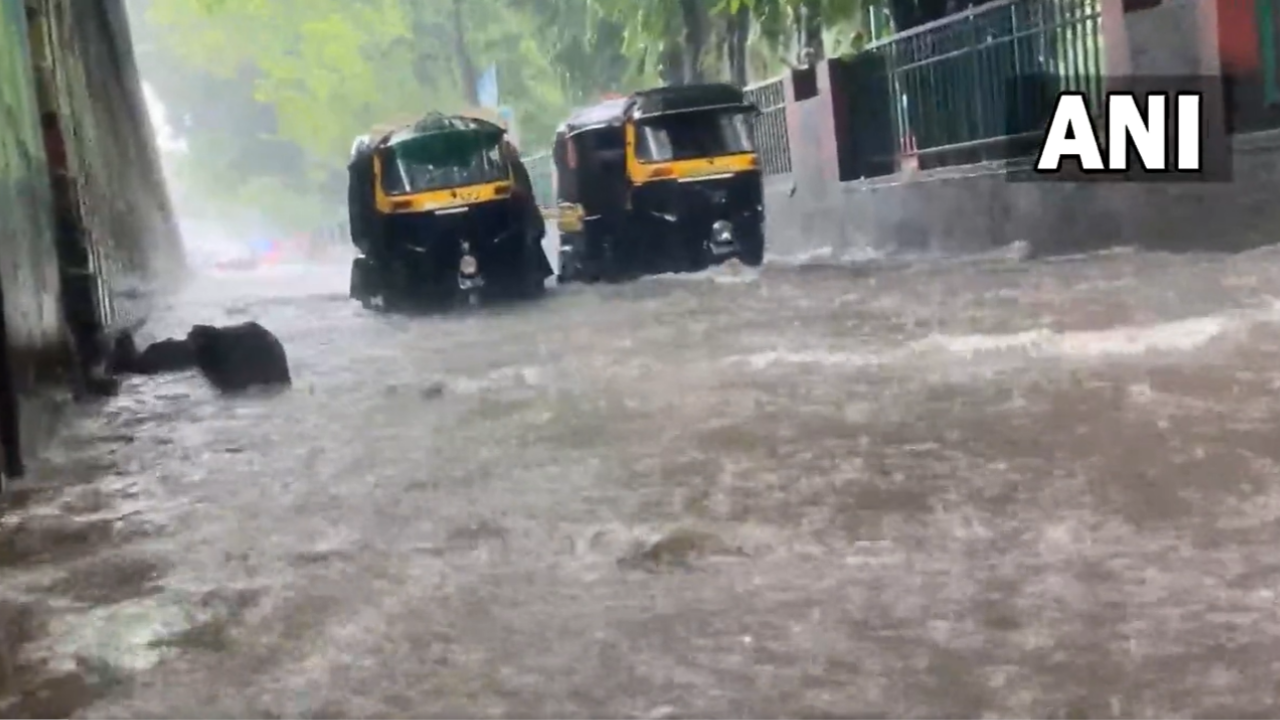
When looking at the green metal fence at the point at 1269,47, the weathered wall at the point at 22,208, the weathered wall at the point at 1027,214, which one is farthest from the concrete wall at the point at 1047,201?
the weathered wall at the point at 22,208

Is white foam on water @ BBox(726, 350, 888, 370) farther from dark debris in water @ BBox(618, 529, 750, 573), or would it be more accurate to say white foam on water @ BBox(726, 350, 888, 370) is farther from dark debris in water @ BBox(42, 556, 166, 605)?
dark debris in water @ BBox(42, 556, 166, 605)

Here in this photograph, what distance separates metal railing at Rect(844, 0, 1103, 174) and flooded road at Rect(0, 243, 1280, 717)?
6.79 ft

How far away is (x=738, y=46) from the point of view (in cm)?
874

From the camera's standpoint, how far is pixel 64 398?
349 centimetres

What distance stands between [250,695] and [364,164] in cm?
427

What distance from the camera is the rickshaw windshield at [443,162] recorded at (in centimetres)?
559

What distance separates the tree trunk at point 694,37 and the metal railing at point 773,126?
51cm

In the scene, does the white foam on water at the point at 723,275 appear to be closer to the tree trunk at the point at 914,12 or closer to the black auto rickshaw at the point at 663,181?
the black auto rickshaw at the point at 663,181

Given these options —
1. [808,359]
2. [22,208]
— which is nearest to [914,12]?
[808,359]

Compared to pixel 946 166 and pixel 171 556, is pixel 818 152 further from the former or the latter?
pixel 171 556

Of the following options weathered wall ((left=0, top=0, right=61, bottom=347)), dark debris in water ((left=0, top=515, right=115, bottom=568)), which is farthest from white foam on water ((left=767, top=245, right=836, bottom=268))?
dark debris in water ((left=0, top=515, right=115, bottom=568))

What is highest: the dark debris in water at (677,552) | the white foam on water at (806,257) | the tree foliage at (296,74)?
the tree foliage at (296,74)

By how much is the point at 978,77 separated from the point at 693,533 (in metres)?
5.06

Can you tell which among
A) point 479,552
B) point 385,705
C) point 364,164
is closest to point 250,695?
point 385,705
